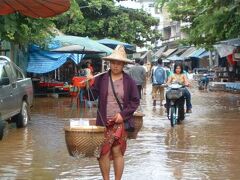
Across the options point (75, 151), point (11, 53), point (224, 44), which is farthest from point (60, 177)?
point (224, 44)

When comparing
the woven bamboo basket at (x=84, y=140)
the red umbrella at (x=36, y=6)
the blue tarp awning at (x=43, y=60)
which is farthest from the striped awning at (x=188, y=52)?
the woven bamboo basket at (x=84, y=140)

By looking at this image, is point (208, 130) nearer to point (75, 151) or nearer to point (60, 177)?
point (60, 177)

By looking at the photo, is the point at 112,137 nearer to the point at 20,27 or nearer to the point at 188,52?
the point at 20,27

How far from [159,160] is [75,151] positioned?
9.01 ft

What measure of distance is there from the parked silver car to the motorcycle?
3.48 meters

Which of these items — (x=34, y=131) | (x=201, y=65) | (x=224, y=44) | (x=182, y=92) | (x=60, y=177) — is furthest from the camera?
(x=201, y=65)

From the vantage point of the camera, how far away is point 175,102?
1266 centimetres

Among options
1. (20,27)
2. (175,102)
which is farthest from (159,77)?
→ (20,27)

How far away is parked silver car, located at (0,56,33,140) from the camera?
1092 cm

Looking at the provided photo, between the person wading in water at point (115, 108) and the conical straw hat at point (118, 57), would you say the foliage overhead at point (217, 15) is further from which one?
the person wading in water at point (115, 108)

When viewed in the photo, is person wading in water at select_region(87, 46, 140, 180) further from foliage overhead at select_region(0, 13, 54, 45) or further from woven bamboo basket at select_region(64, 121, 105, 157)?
foliage overhead at select_region(0, 13, 54, 45)

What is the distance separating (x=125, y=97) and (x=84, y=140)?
82 cm

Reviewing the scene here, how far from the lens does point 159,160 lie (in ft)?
27.1

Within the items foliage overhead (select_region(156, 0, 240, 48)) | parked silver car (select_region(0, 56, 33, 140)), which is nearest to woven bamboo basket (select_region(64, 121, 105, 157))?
parked silver car (select_region(0, 56, 33, 140))
